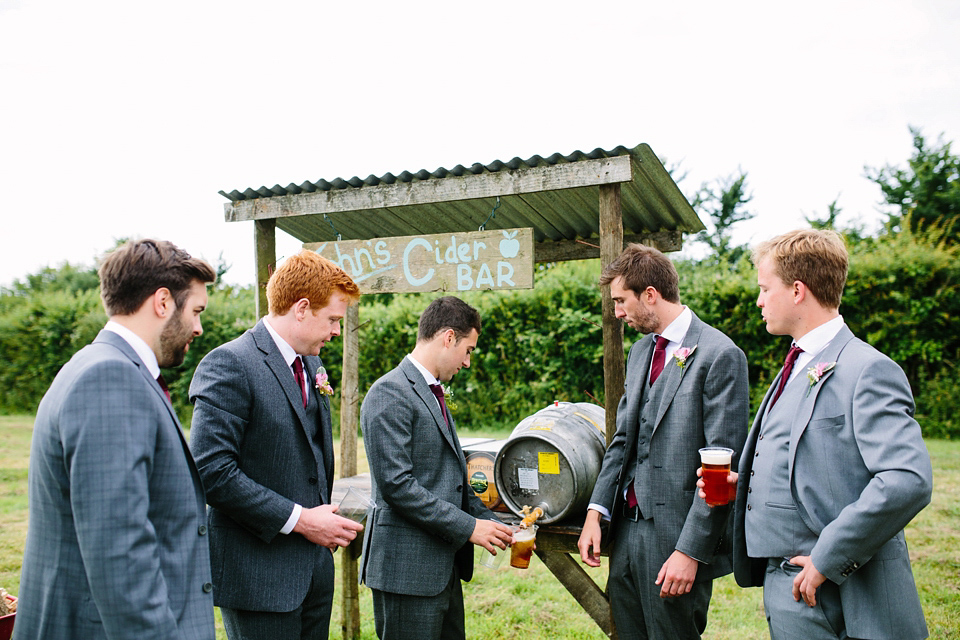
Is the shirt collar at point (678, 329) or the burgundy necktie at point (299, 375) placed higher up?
the shirt collar at point (678, 329)

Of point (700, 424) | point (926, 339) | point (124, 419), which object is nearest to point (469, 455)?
point (700, 424)

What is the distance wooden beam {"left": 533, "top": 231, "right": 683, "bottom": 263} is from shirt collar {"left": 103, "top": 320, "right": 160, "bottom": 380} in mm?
3346

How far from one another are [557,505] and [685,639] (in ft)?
2.78

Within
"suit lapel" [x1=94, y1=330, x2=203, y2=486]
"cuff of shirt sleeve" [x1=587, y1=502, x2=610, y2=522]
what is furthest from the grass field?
"suit lapel" [x1=94, y1=330, x2=203, y2=486]

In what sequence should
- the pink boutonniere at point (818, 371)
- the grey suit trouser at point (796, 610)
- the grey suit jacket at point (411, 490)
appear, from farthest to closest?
the grey suit jacket at point (411, 490)
the pink boutonniere at point (818, 371)
the grey suit trouser at point (796, 610)

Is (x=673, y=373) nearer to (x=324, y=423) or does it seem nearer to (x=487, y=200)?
(x=324, y=423)

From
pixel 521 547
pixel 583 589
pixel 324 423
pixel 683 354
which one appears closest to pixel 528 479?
pixel 521 547

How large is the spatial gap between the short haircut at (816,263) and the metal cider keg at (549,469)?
1421mm

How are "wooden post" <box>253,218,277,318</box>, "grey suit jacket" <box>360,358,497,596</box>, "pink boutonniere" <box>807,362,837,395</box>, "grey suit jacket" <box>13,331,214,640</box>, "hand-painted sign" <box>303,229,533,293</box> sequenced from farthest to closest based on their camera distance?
"wooden post" <box>253,218,277,318</box> < "hand-painted sign" <box>303,229,533,293</box> < "grey suit jacket" <box>360,358,497,596</box> < "pink boutonniere" <box>807,362,837,395</box> < "grey suit jacket" <box>13,331,214,640</box>

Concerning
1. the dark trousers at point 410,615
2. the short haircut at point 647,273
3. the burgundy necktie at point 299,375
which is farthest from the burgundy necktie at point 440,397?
the short haircut at point 647,273

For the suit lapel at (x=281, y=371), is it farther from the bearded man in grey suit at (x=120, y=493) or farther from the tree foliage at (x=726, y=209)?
the tree foliage at (x=726, y=209)

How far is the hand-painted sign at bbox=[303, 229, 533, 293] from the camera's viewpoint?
361cm

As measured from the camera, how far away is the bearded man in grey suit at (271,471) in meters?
2.32

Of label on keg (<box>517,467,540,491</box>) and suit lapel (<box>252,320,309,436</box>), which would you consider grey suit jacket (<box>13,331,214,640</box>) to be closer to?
suit lapel (<box>252,320,309,436</box>)
